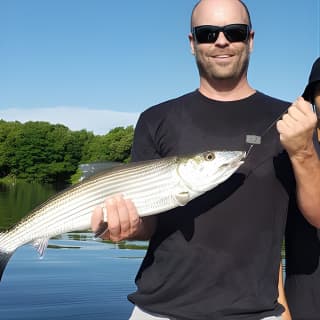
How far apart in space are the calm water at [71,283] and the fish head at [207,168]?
9.18 meters

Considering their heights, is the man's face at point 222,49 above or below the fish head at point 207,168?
above

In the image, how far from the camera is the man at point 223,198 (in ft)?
13.7

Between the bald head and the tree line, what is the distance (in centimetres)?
10571

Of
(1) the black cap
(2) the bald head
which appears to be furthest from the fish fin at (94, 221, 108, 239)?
(1) the black cap

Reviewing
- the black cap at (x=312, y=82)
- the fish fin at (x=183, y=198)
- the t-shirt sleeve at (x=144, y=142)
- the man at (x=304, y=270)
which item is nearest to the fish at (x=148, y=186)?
the fish fin at (x=183, y=198)

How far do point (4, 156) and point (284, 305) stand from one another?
113 metres

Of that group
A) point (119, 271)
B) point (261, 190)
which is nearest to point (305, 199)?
point (261, 190)

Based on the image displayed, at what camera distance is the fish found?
430 centimetres

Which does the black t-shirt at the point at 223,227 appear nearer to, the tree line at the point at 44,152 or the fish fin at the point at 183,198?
A: the fish fin at the point at 183,198

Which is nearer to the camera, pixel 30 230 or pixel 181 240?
pixel 181 240

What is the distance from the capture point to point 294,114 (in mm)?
3986

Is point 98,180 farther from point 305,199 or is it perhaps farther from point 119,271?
point 119,271

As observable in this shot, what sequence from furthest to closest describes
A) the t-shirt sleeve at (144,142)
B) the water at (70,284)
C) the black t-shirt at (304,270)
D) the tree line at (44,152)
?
the tree line at (44,152) < the water at (70,284) < the black t-shirt at (304,270) < the t-shirt sleeve at (144,142)

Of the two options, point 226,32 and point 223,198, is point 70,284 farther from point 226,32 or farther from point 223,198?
point 226,32
